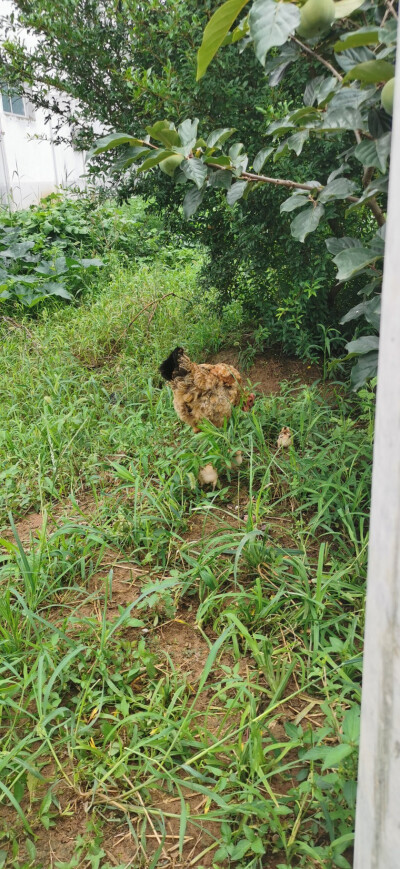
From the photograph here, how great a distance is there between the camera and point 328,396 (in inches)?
109

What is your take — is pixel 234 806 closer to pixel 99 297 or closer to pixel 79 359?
pixel 79 359

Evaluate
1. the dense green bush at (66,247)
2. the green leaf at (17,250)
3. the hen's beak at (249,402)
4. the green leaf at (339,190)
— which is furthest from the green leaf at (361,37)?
the green leaf at (17,250)

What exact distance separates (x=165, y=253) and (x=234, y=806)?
5.01 meters

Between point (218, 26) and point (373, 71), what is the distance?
27 centimetres

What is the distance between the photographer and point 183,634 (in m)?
1.75

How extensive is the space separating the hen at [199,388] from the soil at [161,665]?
0.36 m

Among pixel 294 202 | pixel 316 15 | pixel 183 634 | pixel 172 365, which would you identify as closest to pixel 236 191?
pixel 294 202

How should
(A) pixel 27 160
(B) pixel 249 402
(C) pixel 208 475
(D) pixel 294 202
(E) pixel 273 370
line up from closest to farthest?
Answer: (D) pixel 294 202
(C) pixel 208 475
(B) pixel 249 402
(E) pixel 273 370
(A) pixel 27 160

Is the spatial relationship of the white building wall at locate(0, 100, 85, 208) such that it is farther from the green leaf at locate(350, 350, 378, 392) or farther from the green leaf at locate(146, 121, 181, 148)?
the green leaf at locate(350, 350, 378, 392)

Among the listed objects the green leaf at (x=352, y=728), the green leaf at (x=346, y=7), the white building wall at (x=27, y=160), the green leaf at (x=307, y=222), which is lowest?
the green leaf at (x=352, y=728)

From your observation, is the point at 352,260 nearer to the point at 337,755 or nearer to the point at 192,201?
the point at 192,201

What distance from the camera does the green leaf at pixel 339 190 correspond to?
1434 mm

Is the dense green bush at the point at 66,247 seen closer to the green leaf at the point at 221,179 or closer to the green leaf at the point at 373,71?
the green leaf at the point at 221,179

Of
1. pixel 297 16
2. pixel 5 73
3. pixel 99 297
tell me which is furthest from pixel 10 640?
pixel 99 297
